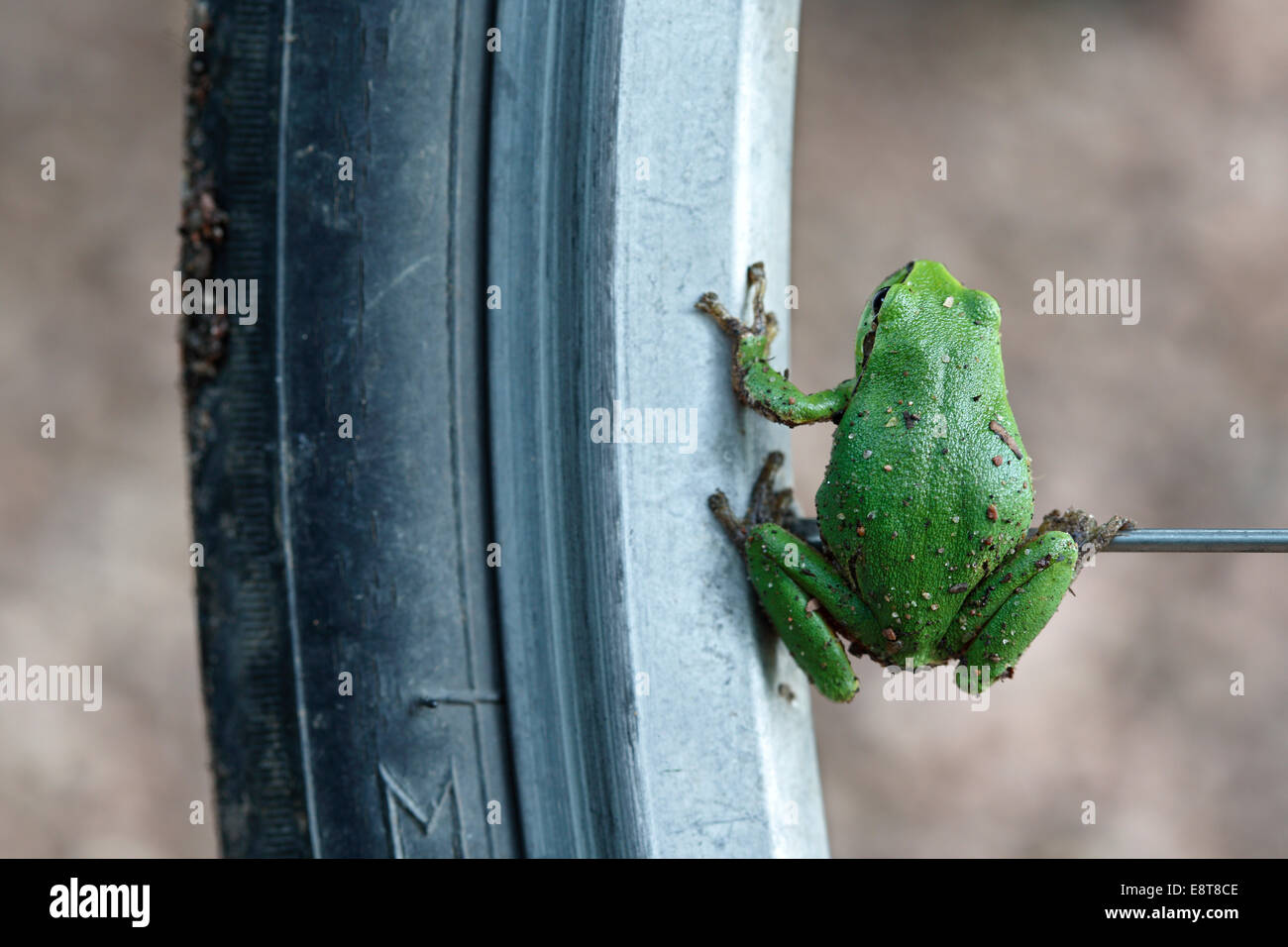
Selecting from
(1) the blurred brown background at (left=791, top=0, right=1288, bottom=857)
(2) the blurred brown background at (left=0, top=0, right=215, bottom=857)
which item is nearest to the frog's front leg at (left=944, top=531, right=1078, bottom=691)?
(1) the blurred brown background at (left=791, top=0, right=1288, bottom=857)

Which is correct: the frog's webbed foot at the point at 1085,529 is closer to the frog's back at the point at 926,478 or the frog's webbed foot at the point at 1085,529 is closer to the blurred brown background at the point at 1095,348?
the frog's back at the point at 926,478

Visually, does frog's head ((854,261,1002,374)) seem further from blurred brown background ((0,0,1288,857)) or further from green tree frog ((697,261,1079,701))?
blurred brown background ((0,0,1288,857))

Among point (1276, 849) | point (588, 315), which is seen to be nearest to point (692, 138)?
point (588, 315)

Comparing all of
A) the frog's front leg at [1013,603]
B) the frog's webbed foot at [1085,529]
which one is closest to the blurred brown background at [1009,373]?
the frog's webbed foot at [1085,529]

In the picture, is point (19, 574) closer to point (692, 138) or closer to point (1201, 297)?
point (692, 138)

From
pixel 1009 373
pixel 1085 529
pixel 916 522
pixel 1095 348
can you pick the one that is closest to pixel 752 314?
pixel 916 522

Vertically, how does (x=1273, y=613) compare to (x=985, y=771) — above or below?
above
